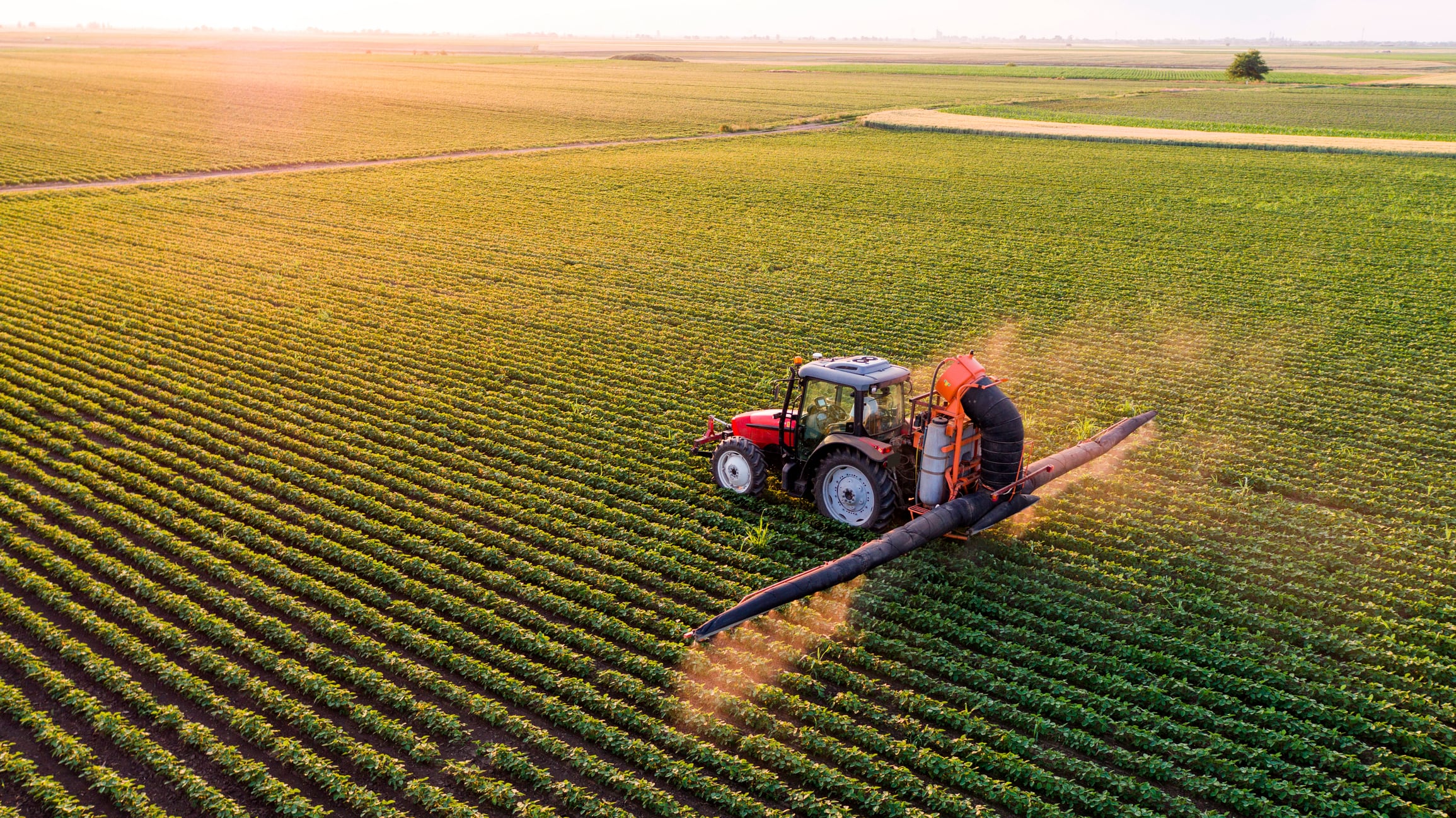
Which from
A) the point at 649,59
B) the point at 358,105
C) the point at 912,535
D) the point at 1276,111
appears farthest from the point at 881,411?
the point at 649,59

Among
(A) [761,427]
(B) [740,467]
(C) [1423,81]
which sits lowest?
(B) [740,467]

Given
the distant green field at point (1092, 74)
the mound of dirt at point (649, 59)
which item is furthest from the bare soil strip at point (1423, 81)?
the mound of dirt at point (649, 59)

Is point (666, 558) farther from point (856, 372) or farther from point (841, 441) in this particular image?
point (856, 372)

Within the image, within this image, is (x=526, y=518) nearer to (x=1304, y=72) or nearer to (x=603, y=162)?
(x=603, y=162)

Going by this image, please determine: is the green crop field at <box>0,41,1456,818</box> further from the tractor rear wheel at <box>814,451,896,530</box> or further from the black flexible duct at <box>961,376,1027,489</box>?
the black flexible duct at <box>961,376,1027,489</box>

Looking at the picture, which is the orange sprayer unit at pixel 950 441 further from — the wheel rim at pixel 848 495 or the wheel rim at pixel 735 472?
the wheel rim at pixel 735 472

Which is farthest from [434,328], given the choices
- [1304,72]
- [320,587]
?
[1304,72]
